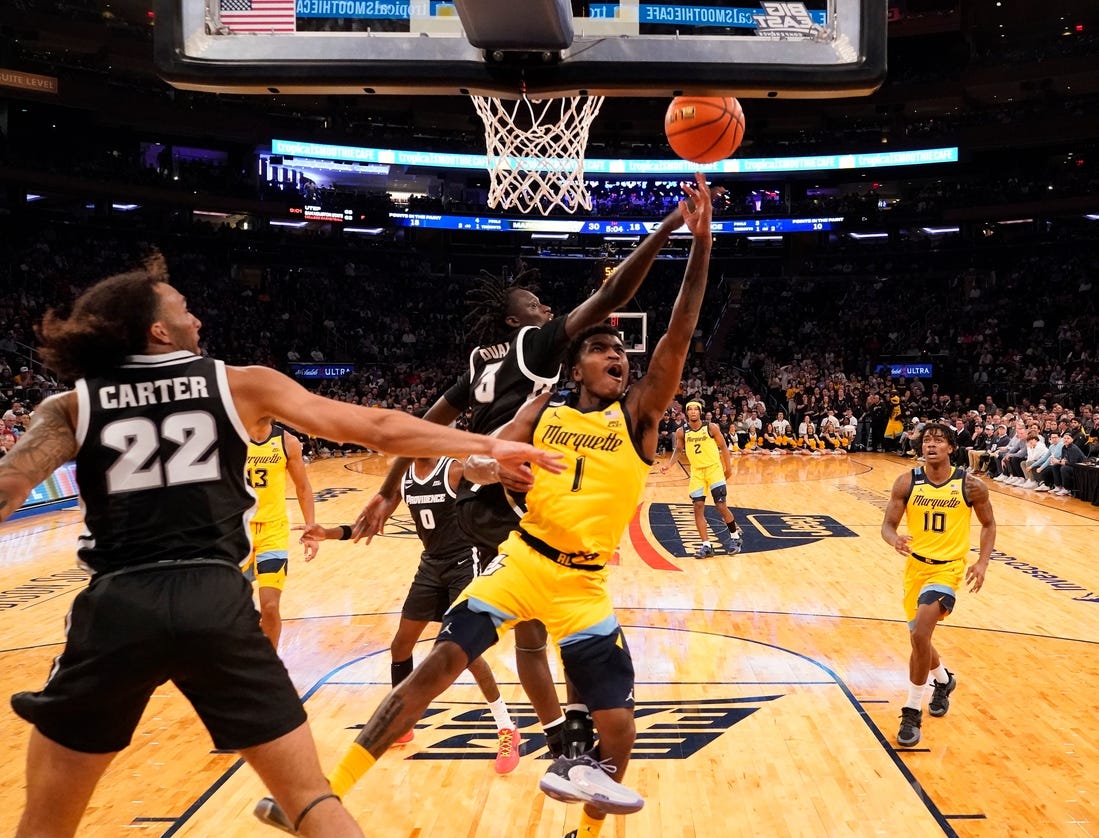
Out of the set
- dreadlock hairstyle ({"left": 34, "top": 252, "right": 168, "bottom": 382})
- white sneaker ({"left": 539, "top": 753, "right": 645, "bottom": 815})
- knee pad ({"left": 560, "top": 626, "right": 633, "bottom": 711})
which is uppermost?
dreadlock hairstyle ({"left": 34, "top": 252, "right": 168, "bottom": 382})

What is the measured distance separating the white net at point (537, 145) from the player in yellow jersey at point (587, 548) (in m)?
1.89

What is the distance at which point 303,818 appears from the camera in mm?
2711

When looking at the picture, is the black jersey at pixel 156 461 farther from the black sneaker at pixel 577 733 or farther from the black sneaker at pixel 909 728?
the black sneaker at pixel 909 728

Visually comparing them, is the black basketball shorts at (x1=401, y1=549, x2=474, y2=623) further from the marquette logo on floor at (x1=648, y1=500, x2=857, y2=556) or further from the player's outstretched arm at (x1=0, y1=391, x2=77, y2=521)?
the marquette logo on floor at (x1=648, y1=500, x2=857, y2=556)

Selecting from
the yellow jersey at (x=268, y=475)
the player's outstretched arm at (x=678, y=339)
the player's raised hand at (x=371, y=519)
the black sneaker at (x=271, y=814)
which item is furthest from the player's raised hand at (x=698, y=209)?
the yellow jersey at (x=268, y=475)

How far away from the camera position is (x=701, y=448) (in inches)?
497

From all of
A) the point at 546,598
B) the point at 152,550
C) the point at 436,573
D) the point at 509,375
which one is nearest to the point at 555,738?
the point at 546,598

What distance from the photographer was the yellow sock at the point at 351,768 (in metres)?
3.58

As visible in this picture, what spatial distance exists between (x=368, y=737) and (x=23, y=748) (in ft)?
10.9

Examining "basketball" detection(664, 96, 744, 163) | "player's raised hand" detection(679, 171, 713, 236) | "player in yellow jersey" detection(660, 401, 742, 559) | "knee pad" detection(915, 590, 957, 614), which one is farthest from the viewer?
"player in yellow jersey" detection(660, 401, 742, 559)

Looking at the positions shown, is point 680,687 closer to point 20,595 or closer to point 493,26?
point 493,26

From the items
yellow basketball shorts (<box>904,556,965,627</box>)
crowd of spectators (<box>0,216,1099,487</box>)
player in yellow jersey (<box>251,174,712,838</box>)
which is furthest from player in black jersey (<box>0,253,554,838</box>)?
crowd of spectators (<box>0,216,1099,487</box>)

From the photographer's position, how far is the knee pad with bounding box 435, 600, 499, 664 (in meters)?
3.88

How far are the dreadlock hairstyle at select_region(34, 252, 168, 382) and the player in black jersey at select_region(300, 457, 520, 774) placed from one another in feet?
8.85
